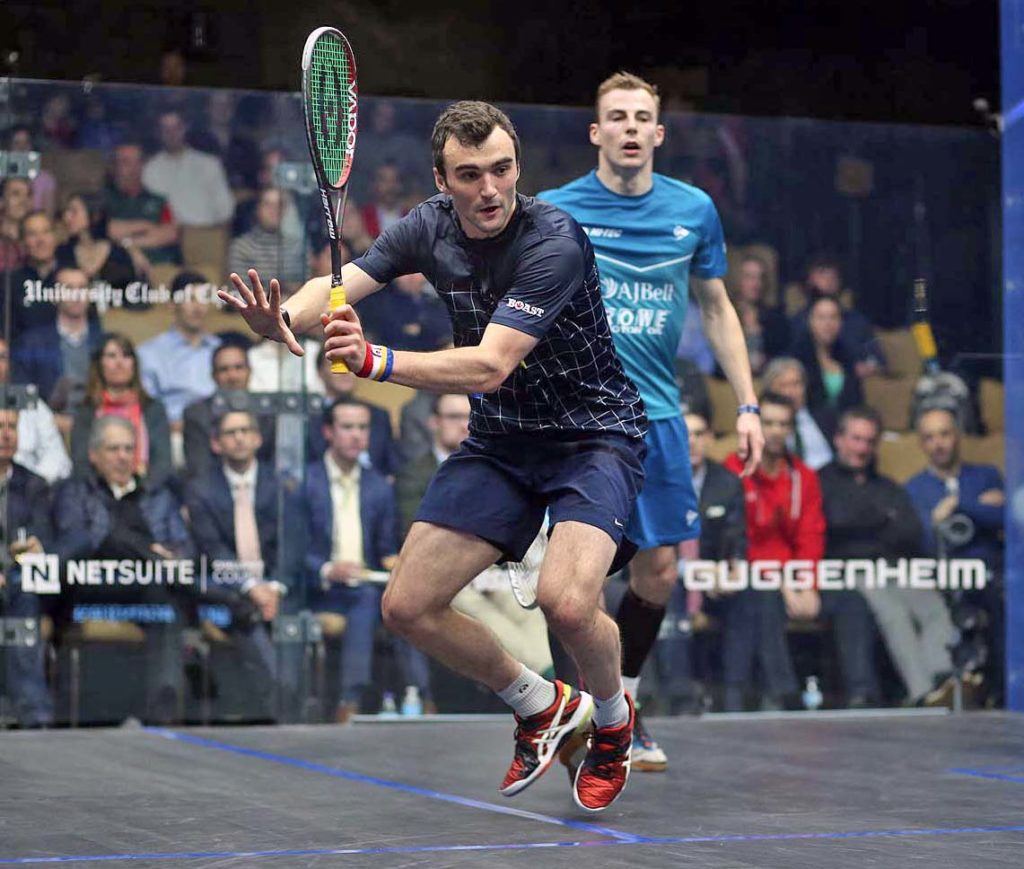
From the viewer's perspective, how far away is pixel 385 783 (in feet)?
16.7

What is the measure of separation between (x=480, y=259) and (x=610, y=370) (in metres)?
0.43

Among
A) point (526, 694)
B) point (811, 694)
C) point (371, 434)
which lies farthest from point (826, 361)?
point (526, 694)

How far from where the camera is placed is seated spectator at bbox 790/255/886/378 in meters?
7.38

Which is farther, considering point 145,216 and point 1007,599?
point 1007,599

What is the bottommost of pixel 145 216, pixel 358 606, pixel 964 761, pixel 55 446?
pixel 964 761

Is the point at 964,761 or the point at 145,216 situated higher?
the point at 145,216

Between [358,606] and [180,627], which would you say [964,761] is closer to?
[358,606]

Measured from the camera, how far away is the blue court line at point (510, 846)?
375 cm

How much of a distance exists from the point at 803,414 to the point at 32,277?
286 centimetres

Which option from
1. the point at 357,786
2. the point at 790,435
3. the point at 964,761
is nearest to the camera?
the point at 357,786

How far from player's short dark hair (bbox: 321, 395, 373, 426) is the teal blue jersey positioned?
1.63 m

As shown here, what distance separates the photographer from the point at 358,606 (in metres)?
6.96

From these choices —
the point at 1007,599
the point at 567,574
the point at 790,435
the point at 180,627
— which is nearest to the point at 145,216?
the point at 180,627

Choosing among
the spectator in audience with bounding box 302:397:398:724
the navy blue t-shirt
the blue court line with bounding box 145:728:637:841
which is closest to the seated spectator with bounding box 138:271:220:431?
the spectator in audience with bounding box 302:397:398:724
